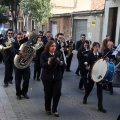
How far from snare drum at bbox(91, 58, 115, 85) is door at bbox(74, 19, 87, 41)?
51.9 ft

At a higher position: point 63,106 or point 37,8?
point 37,8

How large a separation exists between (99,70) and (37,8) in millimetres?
17871

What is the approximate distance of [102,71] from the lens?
641 cm

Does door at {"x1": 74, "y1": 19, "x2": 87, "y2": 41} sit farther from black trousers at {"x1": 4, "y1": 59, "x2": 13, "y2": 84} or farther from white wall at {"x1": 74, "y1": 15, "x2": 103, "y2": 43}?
black trousers at {"x1": 4, "y1": 59, "x2": 13, "y2": 84}

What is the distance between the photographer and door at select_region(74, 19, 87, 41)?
22.4 m

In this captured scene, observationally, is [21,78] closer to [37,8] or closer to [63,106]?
[63,106]

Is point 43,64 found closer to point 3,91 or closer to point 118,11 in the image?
point 3,91

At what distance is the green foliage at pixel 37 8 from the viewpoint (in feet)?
76.6

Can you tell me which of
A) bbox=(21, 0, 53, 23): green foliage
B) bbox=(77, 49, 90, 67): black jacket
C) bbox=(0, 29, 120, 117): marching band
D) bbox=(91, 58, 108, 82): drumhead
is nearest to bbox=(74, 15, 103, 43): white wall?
bbox=(21, 0, 53, 23): green foliage

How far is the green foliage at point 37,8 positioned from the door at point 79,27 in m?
2.76

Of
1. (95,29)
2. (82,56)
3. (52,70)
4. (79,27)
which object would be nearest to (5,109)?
(52,70)

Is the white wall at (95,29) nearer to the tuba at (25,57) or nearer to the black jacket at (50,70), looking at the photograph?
the tuba at (25,57)

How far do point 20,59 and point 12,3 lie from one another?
17.5 metres

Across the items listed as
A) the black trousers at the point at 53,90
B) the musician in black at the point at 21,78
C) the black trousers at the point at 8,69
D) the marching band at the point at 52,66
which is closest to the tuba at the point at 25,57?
the marching band at the point at 52,66
